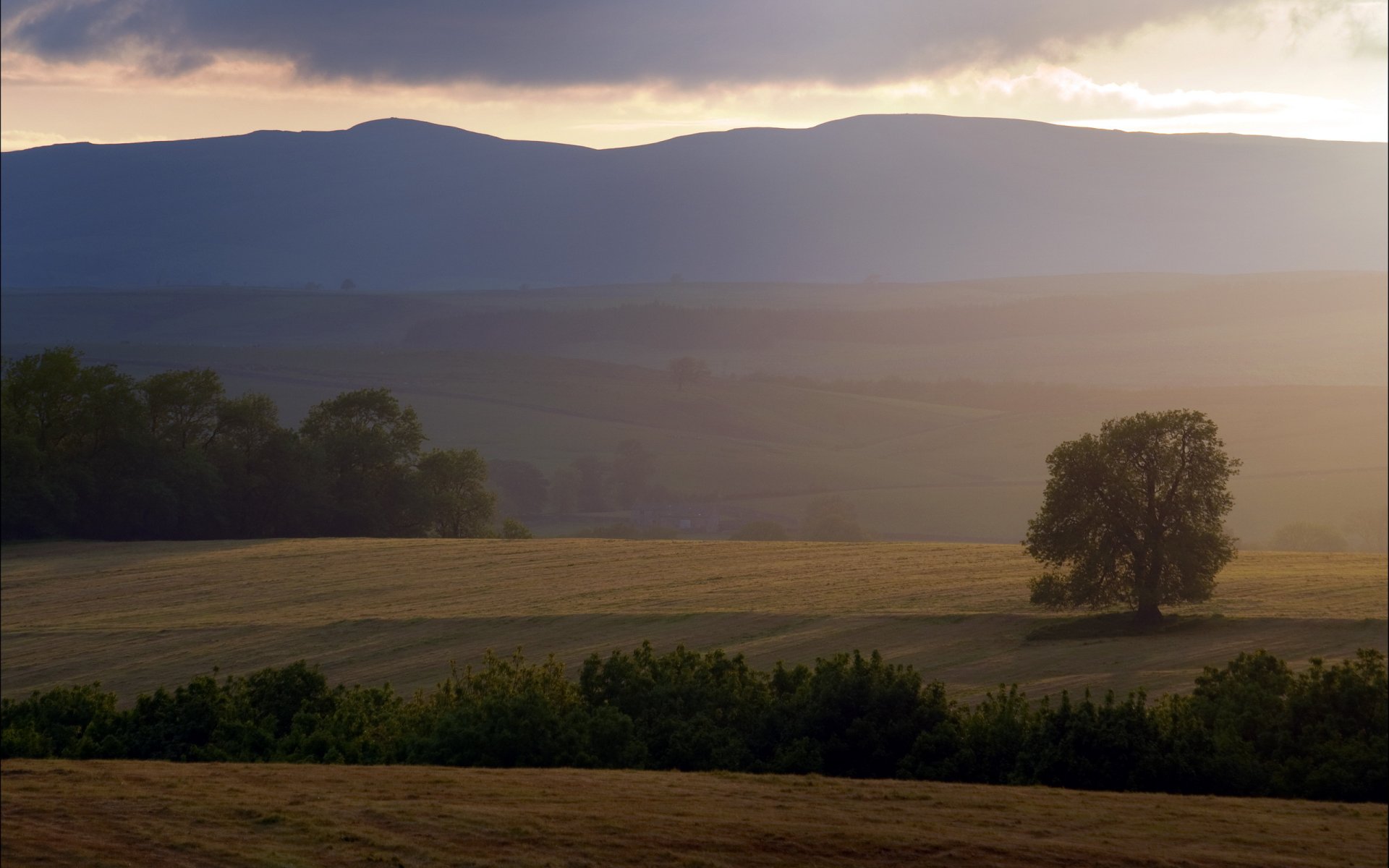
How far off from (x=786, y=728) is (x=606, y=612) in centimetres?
1584

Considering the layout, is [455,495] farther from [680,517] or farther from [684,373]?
[684,373]

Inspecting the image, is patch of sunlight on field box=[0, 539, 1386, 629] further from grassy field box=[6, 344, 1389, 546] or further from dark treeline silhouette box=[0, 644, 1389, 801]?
grassy field box=[6, 344, 1389, 546]

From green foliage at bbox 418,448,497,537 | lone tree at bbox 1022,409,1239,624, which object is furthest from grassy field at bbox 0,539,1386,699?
green foliage at bbox 418,448,497,537

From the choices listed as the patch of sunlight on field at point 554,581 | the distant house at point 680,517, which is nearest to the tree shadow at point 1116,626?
the patch of sunlight on field at point 554,581

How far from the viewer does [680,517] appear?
285ft

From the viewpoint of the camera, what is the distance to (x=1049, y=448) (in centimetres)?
9681

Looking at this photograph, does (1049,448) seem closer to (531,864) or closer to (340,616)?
(340,616)

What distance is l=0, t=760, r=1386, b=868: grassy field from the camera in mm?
14508

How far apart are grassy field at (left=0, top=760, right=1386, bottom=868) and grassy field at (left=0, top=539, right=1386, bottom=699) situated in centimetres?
854

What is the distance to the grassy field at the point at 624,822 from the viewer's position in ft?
47.6

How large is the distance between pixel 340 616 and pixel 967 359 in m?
156

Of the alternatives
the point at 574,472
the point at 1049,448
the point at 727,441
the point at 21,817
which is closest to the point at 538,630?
the point at 21,817

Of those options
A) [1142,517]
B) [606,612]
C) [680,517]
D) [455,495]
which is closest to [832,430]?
[680,517]

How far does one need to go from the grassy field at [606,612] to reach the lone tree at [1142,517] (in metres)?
1.27
